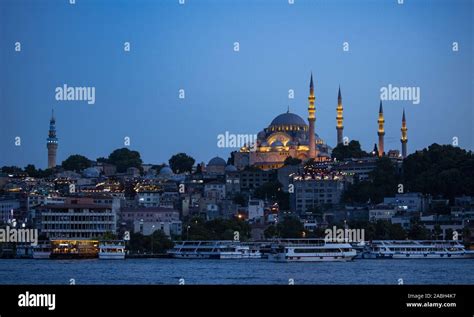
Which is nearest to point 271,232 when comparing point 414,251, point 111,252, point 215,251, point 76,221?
point 215,251

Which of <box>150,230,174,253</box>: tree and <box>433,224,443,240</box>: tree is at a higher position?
<box>433,224,443,240</box>: tree

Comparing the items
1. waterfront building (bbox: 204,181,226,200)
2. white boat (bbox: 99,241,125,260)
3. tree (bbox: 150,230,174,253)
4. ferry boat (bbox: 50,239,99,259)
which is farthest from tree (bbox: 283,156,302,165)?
white boat (bbox: 99,241,125,260)

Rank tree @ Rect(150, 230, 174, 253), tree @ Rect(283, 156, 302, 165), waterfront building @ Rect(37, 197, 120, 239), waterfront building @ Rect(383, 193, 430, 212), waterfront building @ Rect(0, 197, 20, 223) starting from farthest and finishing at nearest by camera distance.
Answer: tree @ Rect(283, 156, 302, 165)
waterfront building @ Rect(0, 197, 20, 223)
waterfront building @ Rect(383, 193, 430, 212)
tree @ Rect(150, 230, 174, 253)
waterfront building @ Rect(37, 197, 120, 239)

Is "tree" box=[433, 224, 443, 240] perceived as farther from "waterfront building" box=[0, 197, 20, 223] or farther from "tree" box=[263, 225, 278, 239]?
"waterfront building" box=[0, 197, 20, 223]

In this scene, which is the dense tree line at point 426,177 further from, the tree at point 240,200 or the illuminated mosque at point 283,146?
the illuminated mosque at point 283,146

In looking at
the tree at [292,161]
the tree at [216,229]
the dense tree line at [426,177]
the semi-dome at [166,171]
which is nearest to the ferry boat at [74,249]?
the tree at [216,229]
